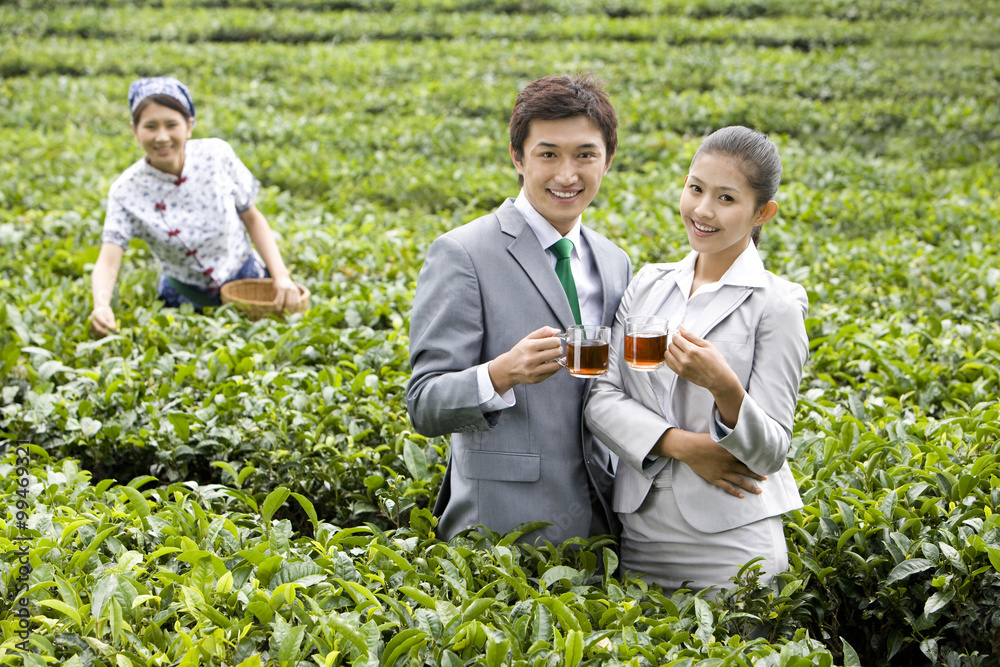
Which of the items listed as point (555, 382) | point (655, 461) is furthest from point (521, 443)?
point (655, 461)

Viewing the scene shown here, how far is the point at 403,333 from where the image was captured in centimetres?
403

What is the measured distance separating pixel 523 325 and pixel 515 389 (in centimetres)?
18

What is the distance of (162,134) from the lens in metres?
4.01

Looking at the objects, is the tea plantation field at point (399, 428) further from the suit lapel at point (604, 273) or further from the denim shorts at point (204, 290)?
the suit lapel at point (604, 273)

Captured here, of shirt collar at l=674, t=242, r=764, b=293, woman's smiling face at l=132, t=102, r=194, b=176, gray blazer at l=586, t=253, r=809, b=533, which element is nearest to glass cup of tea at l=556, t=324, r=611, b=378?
gray blazer at l=586, t=253, r=809, b=533

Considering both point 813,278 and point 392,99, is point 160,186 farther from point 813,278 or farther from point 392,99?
point 392,99

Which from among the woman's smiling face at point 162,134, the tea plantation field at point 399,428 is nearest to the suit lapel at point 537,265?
the tea plantation field at point 399,428

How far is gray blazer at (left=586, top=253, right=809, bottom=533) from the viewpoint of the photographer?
208cm

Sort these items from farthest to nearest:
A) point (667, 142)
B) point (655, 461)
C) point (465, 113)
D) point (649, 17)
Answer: point (649, 17)
point (465, 113)
point (667, 142)
point (655, 461)

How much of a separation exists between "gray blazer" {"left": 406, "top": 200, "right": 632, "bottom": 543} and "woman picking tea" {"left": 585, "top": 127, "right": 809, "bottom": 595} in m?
0.13

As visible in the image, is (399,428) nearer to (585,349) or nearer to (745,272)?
(585,349)

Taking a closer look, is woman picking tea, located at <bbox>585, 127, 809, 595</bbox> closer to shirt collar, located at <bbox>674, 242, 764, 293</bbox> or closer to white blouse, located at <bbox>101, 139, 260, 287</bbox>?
shirt collar, located at <bbox>674, 242, 764, 293</bbox>

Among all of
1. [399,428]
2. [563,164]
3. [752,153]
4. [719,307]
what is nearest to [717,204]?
[752,153]

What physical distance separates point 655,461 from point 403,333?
204 centimetres
